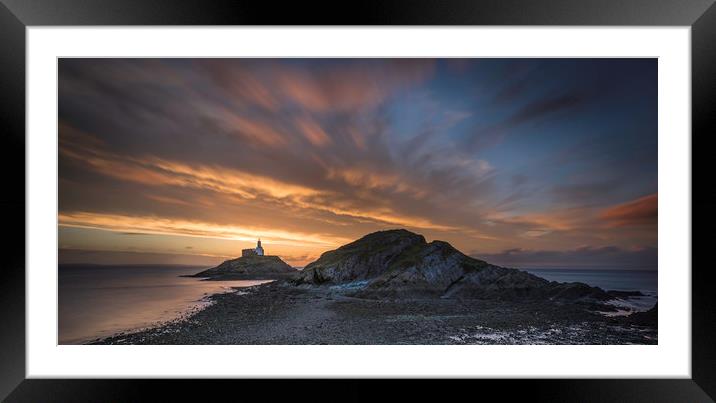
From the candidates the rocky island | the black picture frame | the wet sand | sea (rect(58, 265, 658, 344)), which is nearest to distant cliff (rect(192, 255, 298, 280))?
the rocky island

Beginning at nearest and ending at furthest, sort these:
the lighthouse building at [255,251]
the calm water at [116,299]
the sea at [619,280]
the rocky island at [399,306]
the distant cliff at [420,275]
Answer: the calm water at [116,299] < the rocky island at [399,306] < the sea at [619,280] < the lighthouse building at [255,251] < the distant cliff at [420,275]

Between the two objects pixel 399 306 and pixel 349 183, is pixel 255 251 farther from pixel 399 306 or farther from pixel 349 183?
pixel 399 306

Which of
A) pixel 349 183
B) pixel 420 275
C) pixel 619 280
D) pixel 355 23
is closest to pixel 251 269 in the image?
pixel 349 183

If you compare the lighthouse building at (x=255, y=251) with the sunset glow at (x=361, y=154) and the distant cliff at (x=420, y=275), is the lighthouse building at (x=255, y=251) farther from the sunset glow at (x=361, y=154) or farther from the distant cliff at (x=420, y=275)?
the distant cliff at (x=420, y=275)

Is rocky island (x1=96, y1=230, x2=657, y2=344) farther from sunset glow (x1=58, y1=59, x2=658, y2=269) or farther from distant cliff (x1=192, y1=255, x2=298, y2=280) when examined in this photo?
sunset glow (x1=58, y1=59, x2=658, y2=269)

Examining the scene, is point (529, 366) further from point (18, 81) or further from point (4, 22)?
point (4, 22)

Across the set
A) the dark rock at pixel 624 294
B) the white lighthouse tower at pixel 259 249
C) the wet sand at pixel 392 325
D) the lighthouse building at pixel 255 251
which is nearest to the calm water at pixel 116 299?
the wet sand at pixel 392 325

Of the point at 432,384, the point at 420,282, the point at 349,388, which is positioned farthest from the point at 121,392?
the point at 420,282
